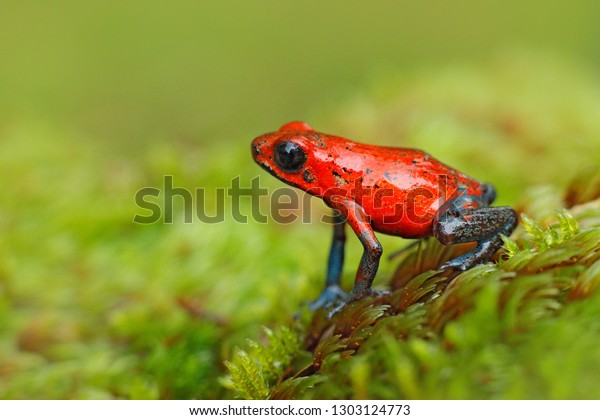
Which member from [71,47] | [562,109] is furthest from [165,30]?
[562,109]

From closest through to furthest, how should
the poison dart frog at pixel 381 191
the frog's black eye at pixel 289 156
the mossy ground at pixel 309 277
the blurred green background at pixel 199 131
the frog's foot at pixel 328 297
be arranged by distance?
1. the mossy ground at pixel 309 277
2. the poison dart frog at pixel 381 191
3. the frog's black eye at pixel 289 156
4. the frog's foot at pixel 328 297
5. the blurred green background at pixel 199 131

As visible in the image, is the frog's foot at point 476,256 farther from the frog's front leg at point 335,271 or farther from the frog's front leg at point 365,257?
the frog's front leg at point 335,271

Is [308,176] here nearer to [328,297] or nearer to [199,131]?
[328,297]

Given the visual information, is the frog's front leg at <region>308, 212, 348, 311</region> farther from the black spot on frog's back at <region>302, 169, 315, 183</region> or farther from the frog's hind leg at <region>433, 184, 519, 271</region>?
the frog's hind leg at <region>433, 184, 519, 271</region>

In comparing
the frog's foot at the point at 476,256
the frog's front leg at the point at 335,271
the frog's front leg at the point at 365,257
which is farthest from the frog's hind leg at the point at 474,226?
the frog's front leg at the point at 335,271

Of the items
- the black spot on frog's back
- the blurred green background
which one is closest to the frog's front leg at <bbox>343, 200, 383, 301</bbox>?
the black spot on frog's back

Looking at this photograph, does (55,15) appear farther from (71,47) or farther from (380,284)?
(380,284)

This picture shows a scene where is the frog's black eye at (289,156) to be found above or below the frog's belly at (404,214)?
above
